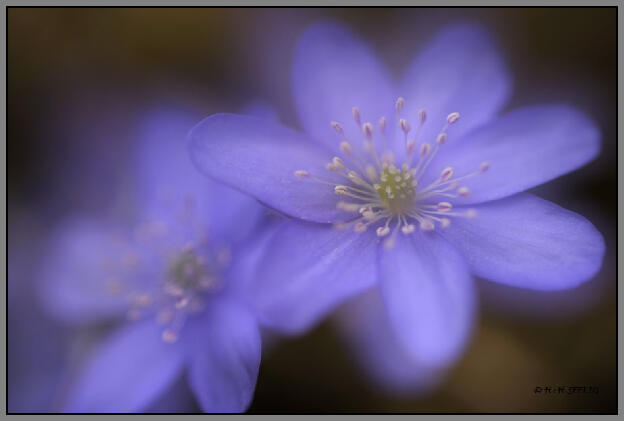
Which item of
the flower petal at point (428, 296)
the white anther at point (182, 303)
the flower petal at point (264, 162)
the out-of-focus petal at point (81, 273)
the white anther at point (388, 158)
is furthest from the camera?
the out-of-focus petal at point (81, 273)

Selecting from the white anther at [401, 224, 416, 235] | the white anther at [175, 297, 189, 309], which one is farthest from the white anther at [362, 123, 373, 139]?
the white anther at [175, 297, 189, 309]

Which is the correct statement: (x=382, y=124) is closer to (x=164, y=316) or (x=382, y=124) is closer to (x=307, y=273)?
(x=307, y=273)

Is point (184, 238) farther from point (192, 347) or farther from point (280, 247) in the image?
point (280, 247)

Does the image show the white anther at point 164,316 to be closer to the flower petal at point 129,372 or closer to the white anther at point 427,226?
the flower petal at point 129,372

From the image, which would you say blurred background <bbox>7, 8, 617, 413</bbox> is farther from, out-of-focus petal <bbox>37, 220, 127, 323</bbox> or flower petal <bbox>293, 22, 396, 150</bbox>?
flower petal <bbox>293, 22, 396, 150</bbox>

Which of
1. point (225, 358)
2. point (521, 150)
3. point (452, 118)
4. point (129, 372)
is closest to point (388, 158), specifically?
point (452, 118)

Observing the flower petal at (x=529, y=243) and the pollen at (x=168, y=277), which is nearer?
the flower petal at (x=529, y=243)

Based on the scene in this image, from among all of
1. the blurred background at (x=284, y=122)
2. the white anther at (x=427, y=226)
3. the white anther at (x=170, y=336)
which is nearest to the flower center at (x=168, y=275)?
the white anther at (x=170, y=336)

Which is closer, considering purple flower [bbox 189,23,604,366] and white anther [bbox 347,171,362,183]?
purple flower [bbox 189,23,604,366]
